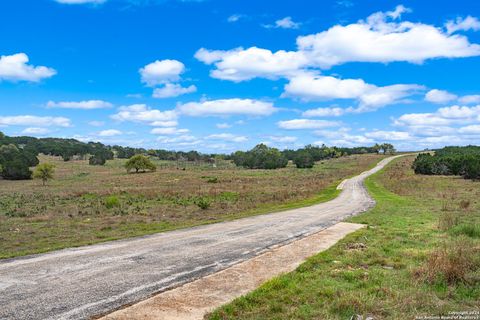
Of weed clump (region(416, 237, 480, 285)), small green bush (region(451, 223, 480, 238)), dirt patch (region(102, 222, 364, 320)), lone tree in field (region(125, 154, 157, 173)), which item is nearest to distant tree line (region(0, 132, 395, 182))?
lone tree in field (region(125, 154, 157, 173))

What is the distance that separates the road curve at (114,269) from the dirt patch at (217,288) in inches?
16.0

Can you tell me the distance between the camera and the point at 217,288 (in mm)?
8805

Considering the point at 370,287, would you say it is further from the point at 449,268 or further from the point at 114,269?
the point at 114,269

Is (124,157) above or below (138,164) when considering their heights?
above

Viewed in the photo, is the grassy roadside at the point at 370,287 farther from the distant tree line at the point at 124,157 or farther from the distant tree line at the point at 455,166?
the distant tree line at the point at 124,157

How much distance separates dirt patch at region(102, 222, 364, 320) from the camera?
7.23 m

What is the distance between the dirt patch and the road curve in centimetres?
41

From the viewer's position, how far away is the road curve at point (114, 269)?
7469 millimetres

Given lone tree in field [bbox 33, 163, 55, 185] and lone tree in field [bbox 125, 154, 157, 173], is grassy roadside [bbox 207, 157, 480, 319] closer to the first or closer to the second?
lone tree in field [bbox 33, 163, 55, 185]

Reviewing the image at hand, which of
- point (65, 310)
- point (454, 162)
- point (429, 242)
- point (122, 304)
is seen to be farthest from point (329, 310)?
point (454, 162)

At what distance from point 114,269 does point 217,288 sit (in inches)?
120

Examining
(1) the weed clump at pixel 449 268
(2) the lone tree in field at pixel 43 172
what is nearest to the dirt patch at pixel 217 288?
(1) the weed clump at pixel 449 268

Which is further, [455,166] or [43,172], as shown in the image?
[455,166]

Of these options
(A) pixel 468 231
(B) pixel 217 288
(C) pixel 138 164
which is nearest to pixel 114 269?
(B) pixel 217 288
